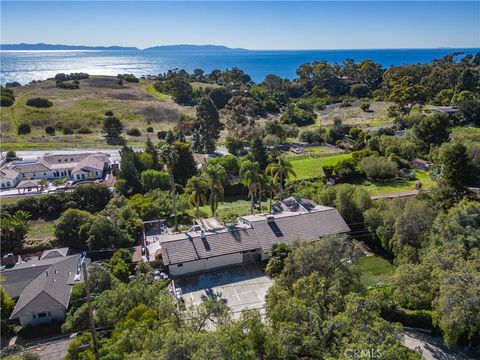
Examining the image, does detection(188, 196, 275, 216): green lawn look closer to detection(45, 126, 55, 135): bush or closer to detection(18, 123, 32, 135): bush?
detection(45, 126, 55, 135): bush

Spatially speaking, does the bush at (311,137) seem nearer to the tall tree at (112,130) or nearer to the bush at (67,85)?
the tall tree at (112,130)

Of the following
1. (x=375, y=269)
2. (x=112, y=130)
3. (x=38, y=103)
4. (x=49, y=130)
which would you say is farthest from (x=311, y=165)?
(x=38, y=103)

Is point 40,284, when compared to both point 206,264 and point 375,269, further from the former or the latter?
point 375,269

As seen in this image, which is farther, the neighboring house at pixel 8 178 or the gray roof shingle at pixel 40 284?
the neighboring house at pixel 8 178

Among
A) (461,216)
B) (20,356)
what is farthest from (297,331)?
(461,216)

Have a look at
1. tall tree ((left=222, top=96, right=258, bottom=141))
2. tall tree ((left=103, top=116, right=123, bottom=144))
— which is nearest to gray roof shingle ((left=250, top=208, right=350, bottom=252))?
tall tree ((left=222, top=96, right=258, bottom=141))

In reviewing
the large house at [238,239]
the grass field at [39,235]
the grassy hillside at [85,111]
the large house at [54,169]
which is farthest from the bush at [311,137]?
the grass field at [39,235]
